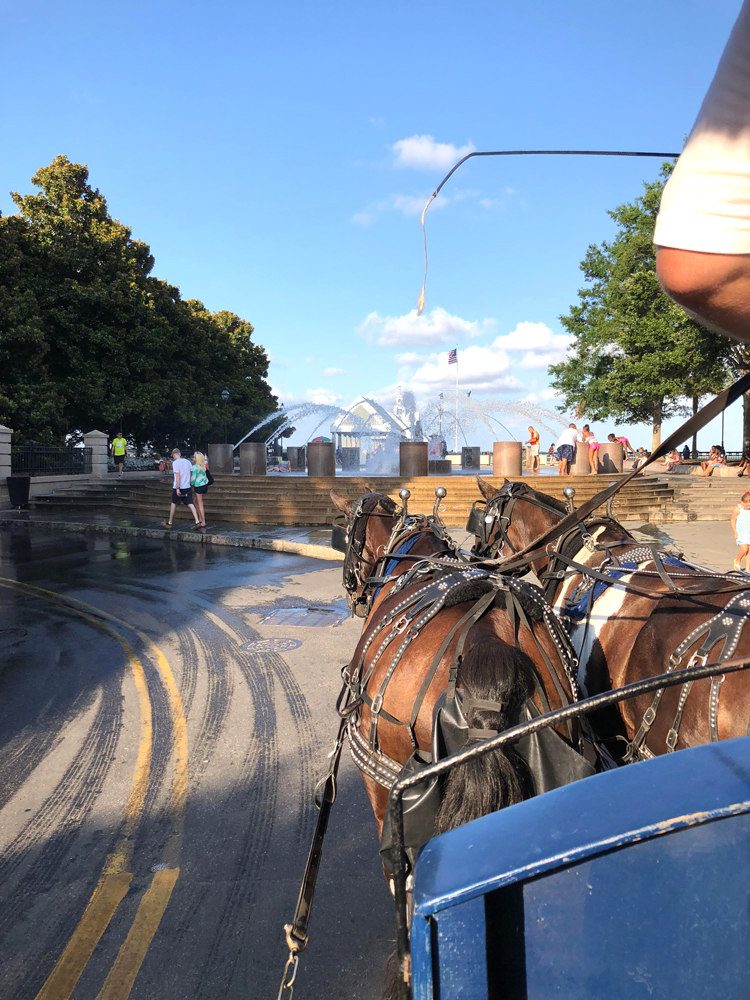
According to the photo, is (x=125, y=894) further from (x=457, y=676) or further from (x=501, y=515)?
(x=501, y=515)

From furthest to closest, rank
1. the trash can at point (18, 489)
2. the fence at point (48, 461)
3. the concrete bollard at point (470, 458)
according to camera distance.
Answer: the concrete bollard at point (470, 458)
the fence at point (48, 461)
the trash can at point (18, 489)

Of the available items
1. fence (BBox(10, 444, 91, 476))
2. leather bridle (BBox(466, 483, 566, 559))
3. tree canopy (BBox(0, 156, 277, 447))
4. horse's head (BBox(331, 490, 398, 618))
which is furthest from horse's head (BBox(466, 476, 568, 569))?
tree canopy (BBox(0, 156, 277, 447))

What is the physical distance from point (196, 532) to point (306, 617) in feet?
30.4

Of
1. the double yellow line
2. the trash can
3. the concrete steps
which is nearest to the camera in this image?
the double yellow line

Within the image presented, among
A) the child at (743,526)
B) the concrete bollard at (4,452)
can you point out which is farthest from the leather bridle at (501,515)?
the concrete bollard at (4,452)

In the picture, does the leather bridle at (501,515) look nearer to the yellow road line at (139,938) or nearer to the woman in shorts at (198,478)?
the yellow road line at (139,938)

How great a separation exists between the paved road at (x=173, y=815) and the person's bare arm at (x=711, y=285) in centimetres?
310

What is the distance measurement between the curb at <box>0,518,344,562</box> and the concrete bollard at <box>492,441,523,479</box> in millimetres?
8537

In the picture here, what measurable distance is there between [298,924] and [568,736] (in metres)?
1.18

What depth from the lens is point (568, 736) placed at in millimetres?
2500

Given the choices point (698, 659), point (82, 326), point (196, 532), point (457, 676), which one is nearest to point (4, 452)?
point (82, 326)

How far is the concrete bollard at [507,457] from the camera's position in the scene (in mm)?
22094

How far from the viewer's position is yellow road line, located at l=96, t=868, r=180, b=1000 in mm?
3002

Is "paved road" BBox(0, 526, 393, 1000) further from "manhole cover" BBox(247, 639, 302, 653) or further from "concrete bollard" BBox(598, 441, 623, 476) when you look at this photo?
"concrete bollard" BBox(598, 441, 623, 476)
